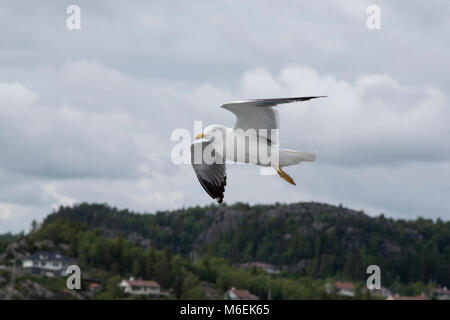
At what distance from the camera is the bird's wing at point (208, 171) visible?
18.9 meters

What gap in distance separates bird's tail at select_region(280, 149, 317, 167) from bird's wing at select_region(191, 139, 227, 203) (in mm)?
3602

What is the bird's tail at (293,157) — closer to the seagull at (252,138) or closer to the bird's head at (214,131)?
the seagull at (252,138)

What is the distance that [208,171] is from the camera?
19.2 meters

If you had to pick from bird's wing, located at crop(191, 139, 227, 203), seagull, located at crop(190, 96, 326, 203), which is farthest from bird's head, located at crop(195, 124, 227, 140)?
bird's wing, located at crop(191, 139, 227, 203)

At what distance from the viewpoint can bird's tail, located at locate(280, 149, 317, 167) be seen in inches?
604

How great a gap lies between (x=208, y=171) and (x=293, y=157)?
165 inches

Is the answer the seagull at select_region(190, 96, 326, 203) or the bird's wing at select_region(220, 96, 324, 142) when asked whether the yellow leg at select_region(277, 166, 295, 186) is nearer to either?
the seagull at select_region(190, 96, 326, 203)

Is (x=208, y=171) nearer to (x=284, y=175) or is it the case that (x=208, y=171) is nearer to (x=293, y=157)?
(x=293, y=157)

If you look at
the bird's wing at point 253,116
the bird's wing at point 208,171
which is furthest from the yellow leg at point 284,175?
the bird's wing at point 208,171

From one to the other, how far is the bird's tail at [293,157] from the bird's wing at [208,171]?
3.60 meters

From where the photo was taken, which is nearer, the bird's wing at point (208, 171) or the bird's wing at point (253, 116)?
the bird's wing at point (253, 116)
